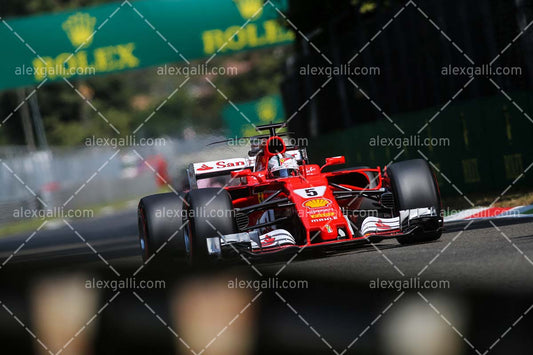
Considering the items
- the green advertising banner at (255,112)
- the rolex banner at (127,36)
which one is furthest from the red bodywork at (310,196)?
the green advertising banner at (255,112)

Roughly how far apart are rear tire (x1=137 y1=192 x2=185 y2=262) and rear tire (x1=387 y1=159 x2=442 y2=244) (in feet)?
7.01

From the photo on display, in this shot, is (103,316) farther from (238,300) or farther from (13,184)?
(13,184)

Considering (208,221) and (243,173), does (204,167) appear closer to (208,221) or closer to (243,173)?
(243,173)

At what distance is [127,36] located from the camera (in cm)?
2352

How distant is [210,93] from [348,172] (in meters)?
43.9

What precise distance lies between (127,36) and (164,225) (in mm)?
13653

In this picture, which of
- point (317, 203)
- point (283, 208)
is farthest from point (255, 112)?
point (317, 203)

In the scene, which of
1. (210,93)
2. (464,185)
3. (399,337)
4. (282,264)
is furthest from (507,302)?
(210,93)

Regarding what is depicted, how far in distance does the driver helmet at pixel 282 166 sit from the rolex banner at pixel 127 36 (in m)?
12.9

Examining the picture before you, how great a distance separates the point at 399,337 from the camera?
5.79 meters

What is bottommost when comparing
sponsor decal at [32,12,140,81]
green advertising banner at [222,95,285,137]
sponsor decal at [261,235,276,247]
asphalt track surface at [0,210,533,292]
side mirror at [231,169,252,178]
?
green advertising banner at [222,95,285,137]

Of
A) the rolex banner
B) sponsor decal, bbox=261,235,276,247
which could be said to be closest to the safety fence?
sponsor decal, bbox=261,235,276,247

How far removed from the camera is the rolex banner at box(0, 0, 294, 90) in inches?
919

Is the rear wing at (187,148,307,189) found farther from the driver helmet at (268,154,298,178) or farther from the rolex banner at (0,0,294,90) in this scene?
the rolex banner at (0,0,294,90)
